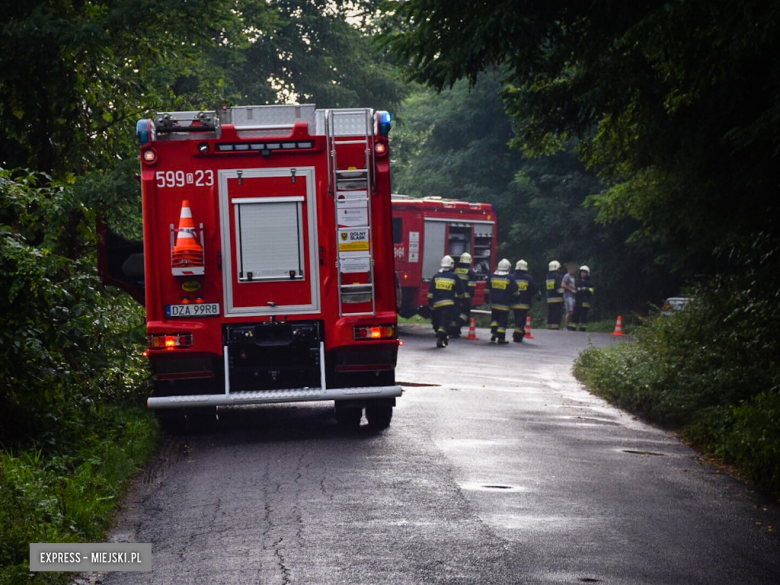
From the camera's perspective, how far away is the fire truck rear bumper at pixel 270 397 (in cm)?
1123

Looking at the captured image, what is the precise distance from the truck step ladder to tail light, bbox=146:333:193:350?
151 cm

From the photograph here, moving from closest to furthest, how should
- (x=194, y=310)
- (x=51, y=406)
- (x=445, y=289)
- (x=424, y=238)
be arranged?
(x=51, y=406), (x=194, y=310), (x=445, y=289), (x=424, y=238)

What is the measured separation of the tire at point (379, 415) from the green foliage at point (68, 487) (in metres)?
2.16

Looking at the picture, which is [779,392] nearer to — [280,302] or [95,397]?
[280,302]

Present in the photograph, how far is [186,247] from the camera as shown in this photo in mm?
11172

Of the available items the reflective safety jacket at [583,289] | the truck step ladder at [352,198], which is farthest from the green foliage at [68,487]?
the reflective safety jacket at [583,289]

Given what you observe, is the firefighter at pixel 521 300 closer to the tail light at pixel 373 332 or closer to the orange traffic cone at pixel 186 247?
the tail light at pixel 373 332

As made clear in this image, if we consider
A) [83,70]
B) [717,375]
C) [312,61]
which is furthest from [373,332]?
[312,61]

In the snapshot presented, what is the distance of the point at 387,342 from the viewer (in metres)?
11.6

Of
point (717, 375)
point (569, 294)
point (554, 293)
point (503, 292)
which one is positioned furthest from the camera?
point (569, 294)

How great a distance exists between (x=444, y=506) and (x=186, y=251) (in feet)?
13.9

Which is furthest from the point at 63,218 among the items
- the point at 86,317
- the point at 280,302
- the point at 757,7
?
the point at 757,7

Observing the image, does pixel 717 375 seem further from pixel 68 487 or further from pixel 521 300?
pixel 521 300

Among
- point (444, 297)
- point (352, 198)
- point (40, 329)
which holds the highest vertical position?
point (352, 198)
